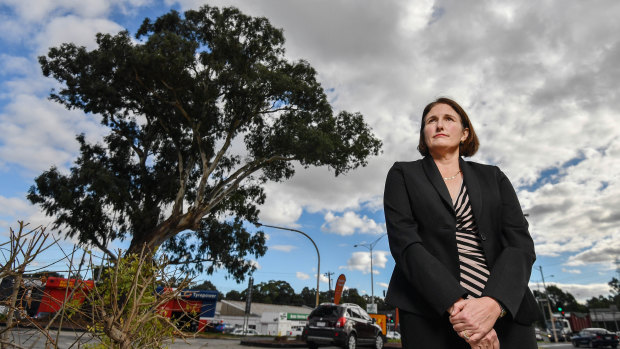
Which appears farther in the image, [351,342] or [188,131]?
[188,131]

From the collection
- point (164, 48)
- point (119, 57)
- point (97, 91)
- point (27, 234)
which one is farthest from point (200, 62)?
point (27, 234)

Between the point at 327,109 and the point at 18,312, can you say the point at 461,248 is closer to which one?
the point at 18,312

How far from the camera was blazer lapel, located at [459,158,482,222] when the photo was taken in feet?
4.84

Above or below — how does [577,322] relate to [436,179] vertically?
below

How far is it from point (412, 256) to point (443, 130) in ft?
2.39

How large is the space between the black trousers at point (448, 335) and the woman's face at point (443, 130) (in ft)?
2.63

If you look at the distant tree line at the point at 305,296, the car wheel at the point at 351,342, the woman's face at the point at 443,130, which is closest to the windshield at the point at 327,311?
the car wheel at the point at 351,342

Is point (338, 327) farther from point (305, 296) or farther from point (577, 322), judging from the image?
point (305, 296)

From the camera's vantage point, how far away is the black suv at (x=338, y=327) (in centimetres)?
1139

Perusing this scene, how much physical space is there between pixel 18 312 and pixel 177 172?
20.1 m

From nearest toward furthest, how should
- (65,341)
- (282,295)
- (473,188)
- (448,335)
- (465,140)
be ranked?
(448,335), (473,188), (465,140), (65,341), (282,295)

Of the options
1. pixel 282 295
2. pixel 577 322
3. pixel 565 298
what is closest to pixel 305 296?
pixel 282 295

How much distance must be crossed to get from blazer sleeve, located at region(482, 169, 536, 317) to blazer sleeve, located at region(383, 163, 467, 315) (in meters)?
0.14

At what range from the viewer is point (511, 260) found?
51.5 inches
